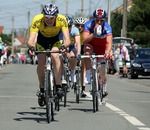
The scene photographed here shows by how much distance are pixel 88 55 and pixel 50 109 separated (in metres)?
2.53

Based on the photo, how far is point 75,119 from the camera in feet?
28.9

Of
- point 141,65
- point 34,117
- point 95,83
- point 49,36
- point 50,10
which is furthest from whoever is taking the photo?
point 141,65

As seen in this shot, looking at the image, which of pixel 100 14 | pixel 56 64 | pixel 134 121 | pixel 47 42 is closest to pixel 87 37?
pixel 100 14

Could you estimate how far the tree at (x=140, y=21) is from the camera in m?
52.8

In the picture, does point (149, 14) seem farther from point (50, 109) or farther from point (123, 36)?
point (50, 109)

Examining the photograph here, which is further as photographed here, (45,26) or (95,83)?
(95,83)

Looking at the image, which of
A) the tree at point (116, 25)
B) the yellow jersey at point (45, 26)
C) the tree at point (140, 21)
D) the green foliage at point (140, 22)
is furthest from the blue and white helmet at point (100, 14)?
the tree at point (116, 25)

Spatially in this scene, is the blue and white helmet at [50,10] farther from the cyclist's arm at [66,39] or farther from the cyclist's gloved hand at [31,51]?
the cyclist's gloved hand at [31,51]

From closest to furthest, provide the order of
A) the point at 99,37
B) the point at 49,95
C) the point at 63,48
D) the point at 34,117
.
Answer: the point at 49,95 → the point at 63,48 → the point at 34,117 → the point at 99,37

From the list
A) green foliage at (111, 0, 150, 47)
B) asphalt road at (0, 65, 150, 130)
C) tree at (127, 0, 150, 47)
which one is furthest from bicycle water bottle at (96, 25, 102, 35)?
tree at (127, 0, 150, 47)

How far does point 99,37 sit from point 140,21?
43890 mm

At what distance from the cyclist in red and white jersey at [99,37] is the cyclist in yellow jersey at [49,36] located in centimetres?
120

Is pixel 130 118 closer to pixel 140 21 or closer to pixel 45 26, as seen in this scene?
pixel 45 26

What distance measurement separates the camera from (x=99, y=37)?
10.8m
